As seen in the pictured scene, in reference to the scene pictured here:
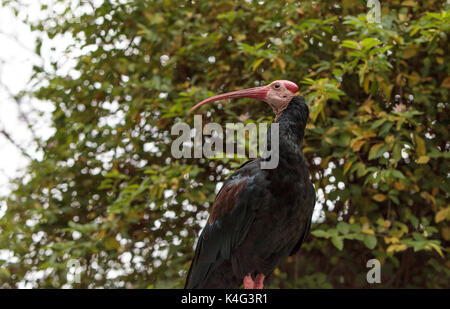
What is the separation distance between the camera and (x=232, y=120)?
2.66 metres

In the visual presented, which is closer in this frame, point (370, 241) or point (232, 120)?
point (370, 241)

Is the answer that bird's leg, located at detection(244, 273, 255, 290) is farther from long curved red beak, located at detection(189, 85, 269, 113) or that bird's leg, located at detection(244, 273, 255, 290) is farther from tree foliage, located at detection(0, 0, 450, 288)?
tree foliage, located at detection(0, 0, 450, 288)

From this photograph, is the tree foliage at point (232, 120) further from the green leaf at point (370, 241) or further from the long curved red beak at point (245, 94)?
the long curved red beak at point (245, 94)

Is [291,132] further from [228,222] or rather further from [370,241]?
[370,241]

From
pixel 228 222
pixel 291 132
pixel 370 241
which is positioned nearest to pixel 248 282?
pixel 228 222

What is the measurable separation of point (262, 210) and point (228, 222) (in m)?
0.13

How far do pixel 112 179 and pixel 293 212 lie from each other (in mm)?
1876

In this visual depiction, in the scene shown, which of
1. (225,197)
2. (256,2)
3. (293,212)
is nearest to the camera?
(293,212)

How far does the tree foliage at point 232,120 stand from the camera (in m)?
2.30

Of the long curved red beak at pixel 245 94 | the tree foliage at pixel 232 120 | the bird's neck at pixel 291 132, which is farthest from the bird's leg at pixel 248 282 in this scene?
the tree foliage at pixel 232 120

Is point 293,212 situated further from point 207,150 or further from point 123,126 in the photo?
point 123,126

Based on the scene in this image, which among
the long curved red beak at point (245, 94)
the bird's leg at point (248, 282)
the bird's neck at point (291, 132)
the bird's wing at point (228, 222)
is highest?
the long curved red beak at point (245, 94)

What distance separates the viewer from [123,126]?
301 cm
